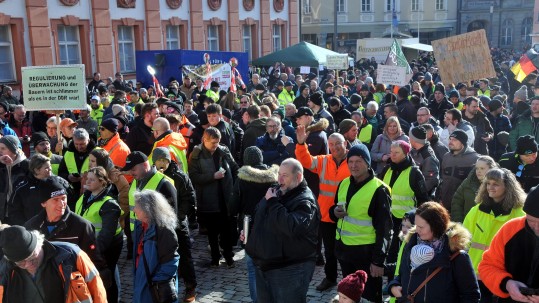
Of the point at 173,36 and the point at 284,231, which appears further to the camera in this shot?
the point at 173,36

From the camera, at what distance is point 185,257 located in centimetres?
653

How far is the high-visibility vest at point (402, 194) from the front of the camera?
20.2 ft

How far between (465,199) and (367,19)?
164 ft

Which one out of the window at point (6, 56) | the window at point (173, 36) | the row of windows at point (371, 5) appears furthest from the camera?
the row of windows at point (371, 5)

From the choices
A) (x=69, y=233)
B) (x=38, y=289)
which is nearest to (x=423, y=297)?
(x=38, y=289)

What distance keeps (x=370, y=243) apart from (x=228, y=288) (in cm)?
215

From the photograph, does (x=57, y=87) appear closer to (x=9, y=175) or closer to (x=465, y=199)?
(x=9, y=175)

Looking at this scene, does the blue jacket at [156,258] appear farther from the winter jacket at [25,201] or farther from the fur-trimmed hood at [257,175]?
the winter jacket at [25,201]

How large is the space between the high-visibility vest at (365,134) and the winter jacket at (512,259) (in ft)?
18.3

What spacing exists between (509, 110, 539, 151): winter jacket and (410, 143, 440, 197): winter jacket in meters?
3.40

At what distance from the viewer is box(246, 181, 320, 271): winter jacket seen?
15.5 feet

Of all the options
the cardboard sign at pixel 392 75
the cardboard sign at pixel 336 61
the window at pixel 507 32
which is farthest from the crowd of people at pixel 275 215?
the window at pixel 507 32

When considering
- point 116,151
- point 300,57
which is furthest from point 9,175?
point 300,57

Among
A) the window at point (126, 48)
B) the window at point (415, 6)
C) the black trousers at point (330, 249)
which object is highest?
the window at point (415, 6)
